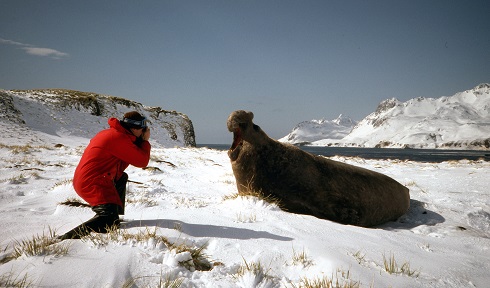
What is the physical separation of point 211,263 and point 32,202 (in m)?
3.92

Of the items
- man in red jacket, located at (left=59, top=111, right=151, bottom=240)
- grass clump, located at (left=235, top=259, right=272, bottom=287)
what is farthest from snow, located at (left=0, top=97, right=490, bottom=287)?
man in red jacket, located at (left=59, top=111, right=151, bottom=240)

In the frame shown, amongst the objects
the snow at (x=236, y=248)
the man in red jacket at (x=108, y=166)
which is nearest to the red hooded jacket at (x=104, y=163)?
the man in red jacket at (x=108, y=166)

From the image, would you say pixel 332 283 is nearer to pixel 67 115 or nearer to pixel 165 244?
pixel 165 244

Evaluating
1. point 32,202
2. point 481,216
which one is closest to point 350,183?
point 481,216

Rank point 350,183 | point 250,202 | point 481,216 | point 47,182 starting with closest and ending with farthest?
point 250,202
point 350,183
point 481,216
point 47,182

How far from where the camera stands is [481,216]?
4.94 metres

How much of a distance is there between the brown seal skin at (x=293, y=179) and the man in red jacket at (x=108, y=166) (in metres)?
1.65

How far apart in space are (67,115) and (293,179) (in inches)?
1027

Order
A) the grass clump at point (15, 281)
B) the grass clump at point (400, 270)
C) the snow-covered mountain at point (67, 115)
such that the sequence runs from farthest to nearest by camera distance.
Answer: the snow-covered mountain at point (67, 115) → the grass clump at point (400, 270) → the grass clump at point (15, 281)

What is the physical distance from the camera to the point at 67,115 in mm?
22656

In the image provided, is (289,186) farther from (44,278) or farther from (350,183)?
(44,278)

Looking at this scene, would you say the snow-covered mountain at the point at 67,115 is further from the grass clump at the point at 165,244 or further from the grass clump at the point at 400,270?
the grass clump at the point at 400,270

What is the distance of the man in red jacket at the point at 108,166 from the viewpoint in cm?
262

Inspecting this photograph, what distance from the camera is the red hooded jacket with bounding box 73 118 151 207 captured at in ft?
8.66
